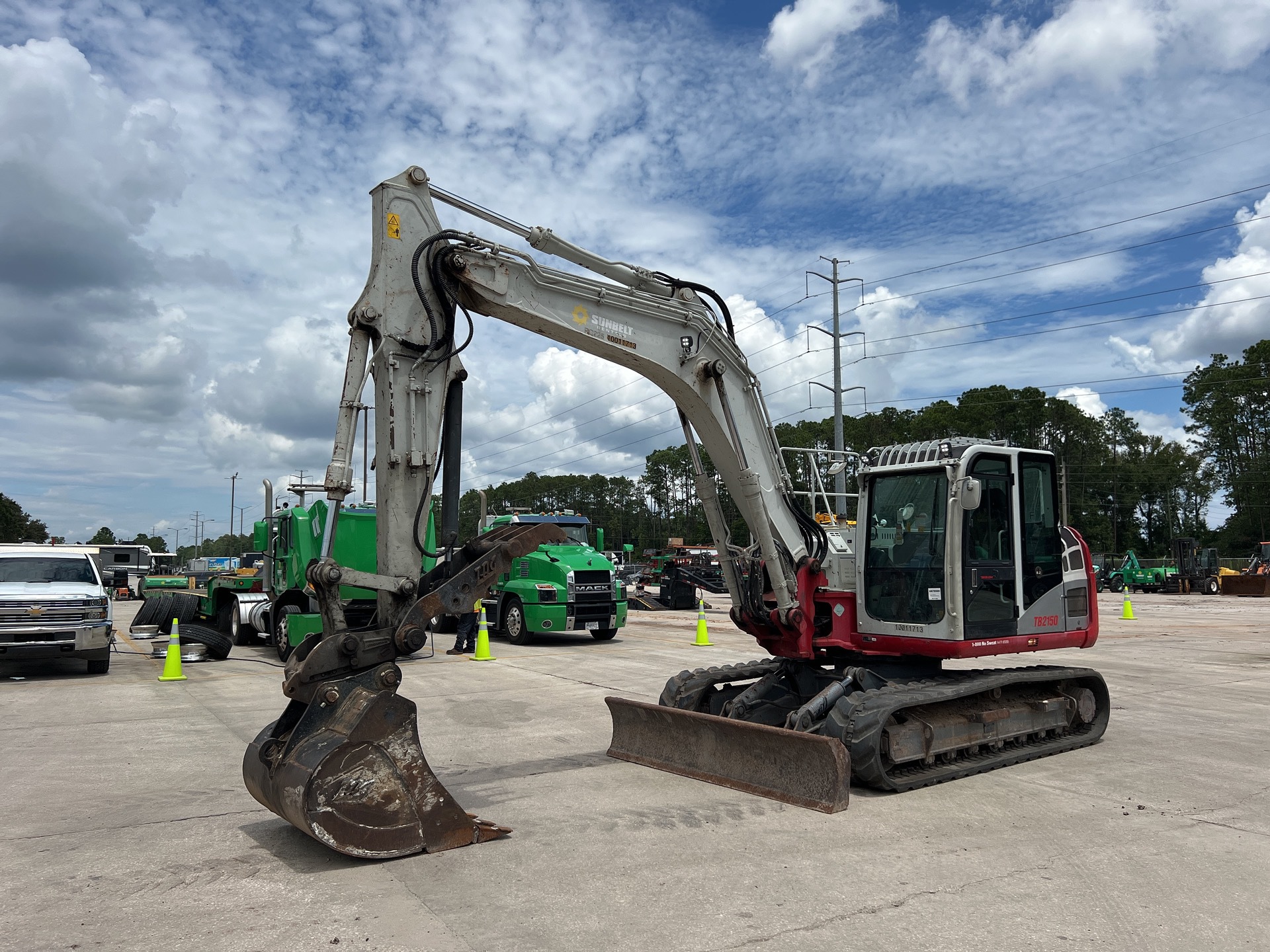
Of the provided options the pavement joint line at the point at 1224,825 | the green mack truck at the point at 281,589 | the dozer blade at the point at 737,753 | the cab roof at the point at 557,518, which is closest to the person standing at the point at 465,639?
the green mack truck at the point at 281,589

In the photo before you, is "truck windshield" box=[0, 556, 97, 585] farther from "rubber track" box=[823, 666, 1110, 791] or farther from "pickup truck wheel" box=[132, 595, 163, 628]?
"rubber track" box=[823, 666, 1110, 791]

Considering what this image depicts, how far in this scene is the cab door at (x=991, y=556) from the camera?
25.2 ft

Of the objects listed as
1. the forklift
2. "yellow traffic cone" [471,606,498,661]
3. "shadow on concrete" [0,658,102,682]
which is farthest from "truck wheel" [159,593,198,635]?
the forklift

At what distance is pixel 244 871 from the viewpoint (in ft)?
17.3

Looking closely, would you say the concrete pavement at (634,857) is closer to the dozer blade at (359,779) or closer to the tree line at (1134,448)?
the dozer blade at (359,779)

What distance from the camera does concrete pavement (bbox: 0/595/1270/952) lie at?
4379 millimetres

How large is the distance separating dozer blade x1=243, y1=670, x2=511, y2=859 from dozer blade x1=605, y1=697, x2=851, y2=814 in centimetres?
213

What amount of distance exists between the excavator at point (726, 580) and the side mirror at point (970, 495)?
15 mm

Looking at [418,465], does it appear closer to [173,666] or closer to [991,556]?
[991,556]

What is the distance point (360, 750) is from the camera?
17.6 feet

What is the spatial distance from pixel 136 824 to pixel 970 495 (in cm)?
661

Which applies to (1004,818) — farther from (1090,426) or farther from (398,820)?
(1090,426)

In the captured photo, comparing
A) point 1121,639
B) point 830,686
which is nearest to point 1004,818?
point 830,686

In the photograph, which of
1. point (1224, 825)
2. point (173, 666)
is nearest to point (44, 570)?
point (173, 666)
